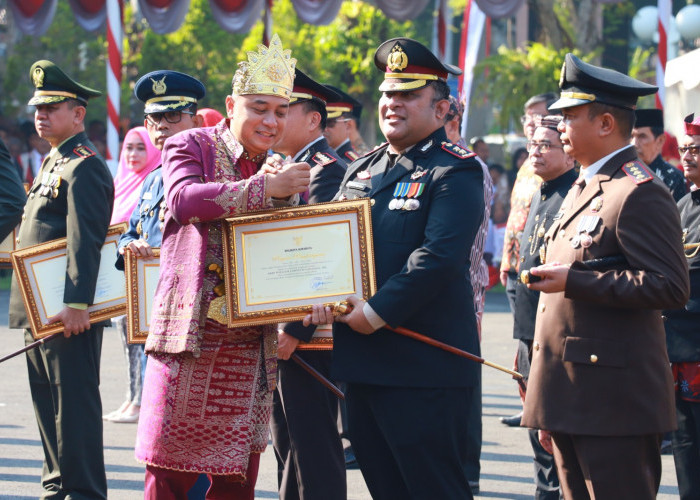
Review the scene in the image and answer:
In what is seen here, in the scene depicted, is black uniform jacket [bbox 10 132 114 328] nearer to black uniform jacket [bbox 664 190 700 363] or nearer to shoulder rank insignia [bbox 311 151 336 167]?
shoulder rank insignia [bbox 311 151 336 167]

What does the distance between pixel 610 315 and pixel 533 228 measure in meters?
2.05

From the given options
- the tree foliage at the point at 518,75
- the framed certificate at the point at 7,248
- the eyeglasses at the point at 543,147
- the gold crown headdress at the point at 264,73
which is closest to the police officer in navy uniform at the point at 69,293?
the framed certificate at the point at 7,248

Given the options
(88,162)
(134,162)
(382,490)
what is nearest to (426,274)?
(382,490)

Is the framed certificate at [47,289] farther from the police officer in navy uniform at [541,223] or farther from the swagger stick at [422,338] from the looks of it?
the police officer in navy uniform at [541,223]

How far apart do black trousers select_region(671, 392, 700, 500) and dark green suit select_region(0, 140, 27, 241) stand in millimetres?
3417

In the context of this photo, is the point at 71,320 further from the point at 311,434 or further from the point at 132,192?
the point at 132,192

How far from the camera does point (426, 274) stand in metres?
4.03

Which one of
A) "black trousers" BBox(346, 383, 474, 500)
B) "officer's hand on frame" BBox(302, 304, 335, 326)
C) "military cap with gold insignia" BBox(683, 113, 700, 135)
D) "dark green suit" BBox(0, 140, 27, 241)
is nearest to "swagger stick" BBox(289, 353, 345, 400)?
"black trousers" BBox(346, 383, 474, 500)

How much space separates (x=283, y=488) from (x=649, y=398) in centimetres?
215

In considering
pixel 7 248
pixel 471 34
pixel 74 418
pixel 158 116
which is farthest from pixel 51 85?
pixel 471 34

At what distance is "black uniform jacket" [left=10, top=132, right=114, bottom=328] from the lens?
17.6 feet

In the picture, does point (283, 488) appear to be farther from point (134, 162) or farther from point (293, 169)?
point (134, 162)

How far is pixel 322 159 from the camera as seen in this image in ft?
17.7

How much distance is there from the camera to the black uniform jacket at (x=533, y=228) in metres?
5.74
